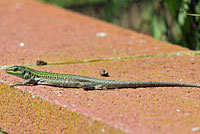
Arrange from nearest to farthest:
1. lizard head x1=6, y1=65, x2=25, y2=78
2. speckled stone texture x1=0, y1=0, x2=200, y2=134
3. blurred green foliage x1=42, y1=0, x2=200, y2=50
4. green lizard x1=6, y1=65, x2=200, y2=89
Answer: speckled stone texture x1=0, y1=0, x2=200, y2=134 → green lizard x1=6, y1=65, x2=200, y2=89 → lizard head x1=6, y1=65, x2=25, y2=78 → blurred green foliage x1=42, y1=0, x2=200, y2=50

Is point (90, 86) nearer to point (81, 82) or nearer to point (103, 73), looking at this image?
point (81, 82)

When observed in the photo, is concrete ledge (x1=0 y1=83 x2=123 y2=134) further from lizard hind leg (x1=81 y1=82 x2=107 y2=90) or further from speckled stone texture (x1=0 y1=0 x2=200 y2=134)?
lizard hind leg (x1=81 y1=82 x2=107 y2=90)

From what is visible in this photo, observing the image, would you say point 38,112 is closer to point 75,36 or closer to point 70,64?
point 70,64

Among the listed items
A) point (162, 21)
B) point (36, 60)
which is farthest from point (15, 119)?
point (162, 21)

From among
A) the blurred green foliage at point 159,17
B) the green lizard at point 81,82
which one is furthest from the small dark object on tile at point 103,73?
the blurred green foliage at point 159,17

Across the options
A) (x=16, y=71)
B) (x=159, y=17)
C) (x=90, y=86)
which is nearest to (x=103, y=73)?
(x=90, y=86)

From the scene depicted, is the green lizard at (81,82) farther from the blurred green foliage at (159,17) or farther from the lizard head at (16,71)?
the blurred green foliage at (159,17)

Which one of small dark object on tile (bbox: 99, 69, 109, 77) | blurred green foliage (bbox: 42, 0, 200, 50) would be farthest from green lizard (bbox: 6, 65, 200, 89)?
blurred green foliage (bbox: 42, 0, 200, 50)
